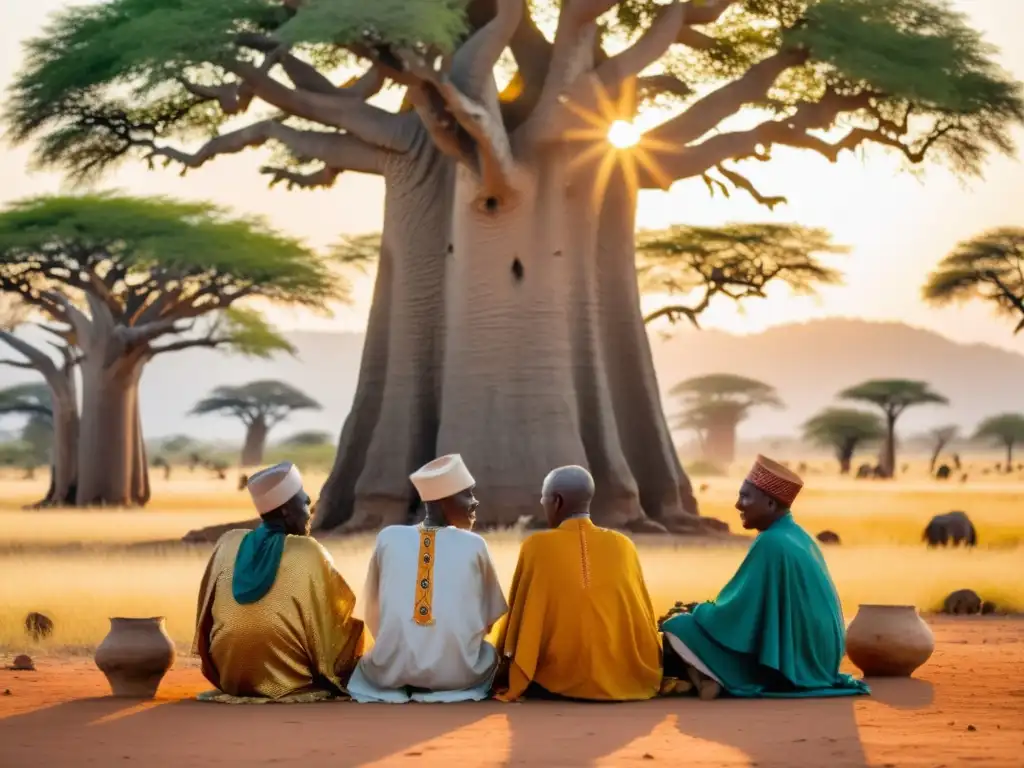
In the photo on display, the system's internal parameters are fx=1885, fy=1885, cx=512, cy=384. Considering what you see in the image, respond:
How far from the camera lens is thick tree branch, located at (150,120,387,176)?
1883cm

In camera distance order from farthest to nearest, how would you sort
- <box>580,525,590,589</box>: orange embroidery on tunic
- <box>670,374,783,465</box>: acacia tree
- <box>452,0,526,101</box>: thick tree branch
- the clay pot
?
<box>670,374,783,465</box>: acacia tree < <box>452,0,526,101</box>: thick tree branch < the clay pot < <box>580,525,590,589</box>: orange embroidery on tunic

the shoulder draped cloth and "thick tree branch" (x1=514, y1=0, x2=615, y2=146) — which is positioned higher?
"thick tree branch" (x1=514, y1=0, x2=615, y2=146)

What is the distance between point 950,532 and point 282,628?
11426 mm

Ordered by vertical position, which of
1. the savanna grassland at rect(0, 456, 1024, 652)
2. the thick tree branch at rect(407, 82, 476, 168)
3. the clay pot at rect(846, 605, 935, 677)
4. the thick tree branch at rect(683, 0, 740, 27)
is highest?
the thick tree branch at rect(683, 0, 740, 27)

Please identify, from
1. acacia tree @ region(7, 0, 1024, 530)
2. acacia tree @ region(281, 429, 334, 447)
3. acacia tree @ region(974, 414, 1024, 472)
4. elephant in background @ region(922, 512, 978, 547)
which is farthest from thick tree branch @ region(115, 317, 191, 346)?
acacia tree @ region(281, 429, 334, 447)

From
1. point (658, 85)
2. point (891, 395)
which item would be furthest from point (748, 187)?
point (891, 395)

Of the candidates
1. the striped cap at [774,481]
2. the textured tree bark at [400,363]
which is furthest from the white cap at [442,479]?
the textured tree bark at [400,363]

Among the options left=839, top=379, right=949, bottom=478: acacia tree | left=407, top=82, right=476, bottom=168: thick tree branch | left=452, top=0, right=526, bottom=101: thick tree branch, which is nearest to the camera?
left=407, top=82, right=476, bottom=168: thick tree branch

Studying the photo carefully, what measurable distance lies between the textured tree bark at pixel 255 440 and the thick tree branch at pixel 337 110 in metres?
40.4

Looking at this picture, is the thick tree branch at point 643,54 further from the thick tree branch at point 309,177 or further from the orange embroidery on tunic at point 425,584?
the orange embroidery on tunic at point 425,584

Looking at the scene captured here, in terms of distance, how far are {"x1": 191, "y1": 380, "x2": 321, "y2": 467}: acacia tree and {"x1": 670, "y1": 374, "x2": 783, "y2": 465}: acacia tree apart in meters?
14.2

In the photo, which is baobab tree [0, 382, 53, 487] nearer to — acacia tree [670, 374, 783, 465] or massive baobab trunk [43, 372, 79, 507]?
massive baobab trunk [43, 372, 79, 507]

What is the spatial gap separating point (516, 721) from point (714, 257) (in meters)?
21.6

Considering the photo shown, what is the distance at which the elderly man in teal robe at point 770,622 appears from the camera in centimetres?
773
